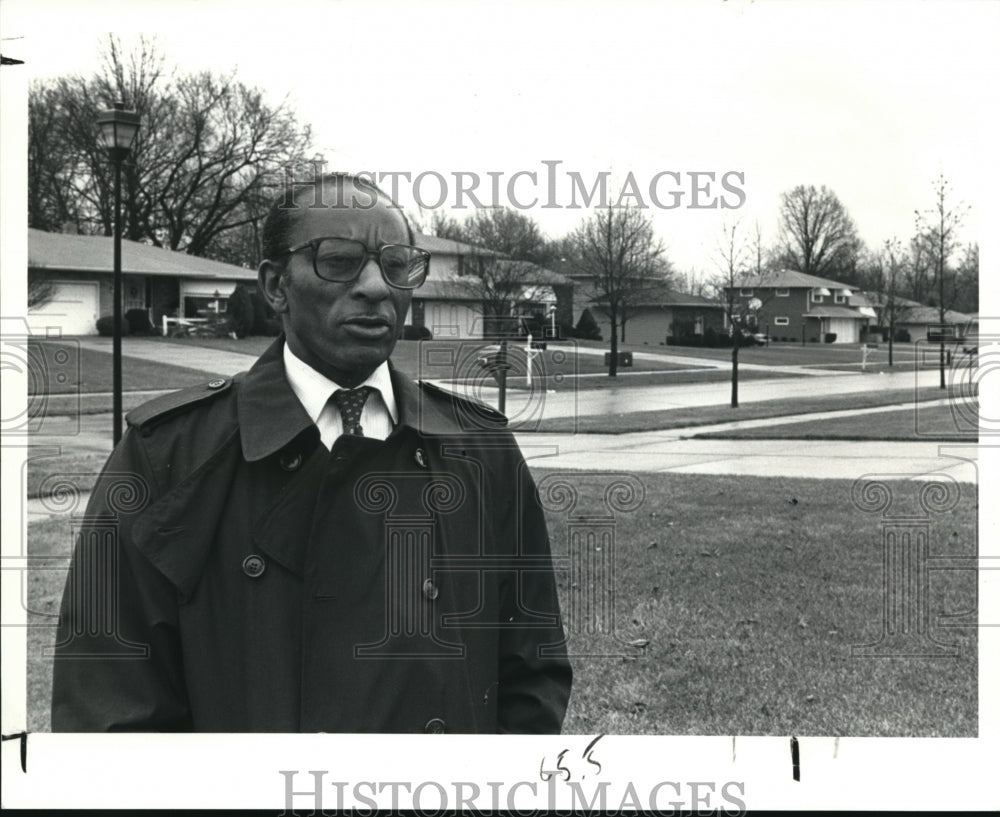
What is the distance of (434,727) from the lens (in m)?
2.35

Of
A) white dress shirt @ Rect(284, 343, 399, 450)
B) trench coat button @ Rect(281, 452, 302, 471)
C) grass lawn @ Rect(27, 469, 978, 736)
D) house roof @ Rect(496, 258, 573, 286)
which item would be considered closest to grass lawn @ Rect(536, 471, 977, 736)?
grass lawn @ Rect(27, 469, 978, 736)

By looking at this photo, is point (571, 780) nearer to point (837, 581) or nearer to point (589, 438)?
point (589, 438)

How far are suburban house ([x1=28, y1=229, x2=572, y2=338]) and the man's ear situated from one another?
0.22 meters

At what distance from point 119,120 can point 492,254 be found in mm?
974

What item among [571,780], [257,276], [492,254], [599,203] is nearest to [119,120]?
[257,276]

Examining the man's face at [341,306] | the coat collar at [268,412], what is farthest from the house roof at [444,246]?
the coat collar at [268,412]

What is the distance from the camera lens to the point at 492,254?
2.75m

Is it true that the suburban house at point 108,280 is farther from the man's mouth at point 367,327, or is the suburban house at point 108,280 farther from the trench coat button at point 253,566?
the trench coat button at point 253,566

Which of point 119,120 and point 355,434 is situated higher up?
point 119,120

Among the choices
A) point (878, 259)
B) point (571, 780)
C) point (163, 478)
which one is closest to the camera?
point (163, 478)

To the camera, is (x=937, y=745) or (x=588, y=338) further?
(x=588, y=338)

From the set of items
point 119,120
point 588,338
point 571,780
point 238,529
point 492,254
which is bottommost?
point 571,780

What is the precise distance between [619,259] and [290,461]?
3.60ft

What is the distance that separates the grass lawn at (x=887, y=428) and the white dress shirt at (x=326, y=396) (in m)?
1.42
